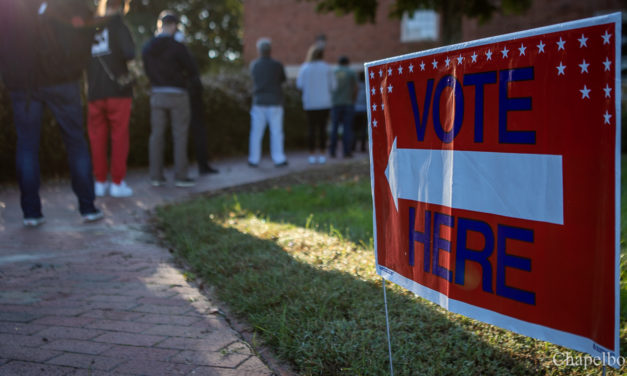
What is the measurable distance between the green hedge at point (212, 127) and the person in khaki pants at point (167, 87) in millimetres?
1661

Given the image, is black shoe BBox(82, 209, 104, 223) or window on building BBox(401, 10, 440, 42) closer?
black shoe BBox(82, 209, 104, 223)

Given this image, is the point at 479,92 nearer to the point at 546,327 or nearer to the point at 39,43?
the point at 546,327

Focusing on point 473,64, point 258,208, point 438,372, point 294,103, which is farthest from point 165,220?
point 294,103

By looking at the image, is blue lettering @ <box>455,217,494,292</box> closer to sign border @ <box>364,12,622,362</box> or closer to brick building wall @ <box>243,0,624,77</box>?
sign border @ <box>364,12,622,362</box>

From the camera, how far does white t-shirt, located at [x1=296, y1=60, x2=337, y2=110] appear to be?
9.48 metres

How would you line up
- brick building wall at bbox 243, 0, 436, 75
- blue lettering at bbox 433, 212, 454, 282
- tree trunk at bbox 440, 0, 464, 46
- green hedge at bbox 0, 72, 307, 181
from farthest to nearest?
brick building wall at bbox 243, 0, 436, 75, tree trunk at bbox 440, 0, 464, 46, green hedge at bbox 0, 72, 307, 181, blue lettering at bbox 433, 212, 454, 282

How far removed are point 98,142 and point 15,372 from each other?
164 inches

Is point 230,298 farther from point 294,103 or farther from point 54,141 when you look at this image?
point 294,103

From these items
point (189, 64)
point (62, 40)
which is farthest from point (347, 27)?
point (62, 40)

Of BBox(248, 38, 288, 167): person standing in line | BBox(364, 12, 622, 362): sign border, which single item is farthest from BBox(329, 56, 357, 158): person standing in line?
BBox(364, 12, 622, 362): sign border

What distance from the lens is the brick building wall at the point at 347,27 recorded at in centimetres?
1759

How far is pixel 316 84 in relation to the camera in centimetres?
948

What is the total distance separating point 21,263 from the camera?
374 centimetres

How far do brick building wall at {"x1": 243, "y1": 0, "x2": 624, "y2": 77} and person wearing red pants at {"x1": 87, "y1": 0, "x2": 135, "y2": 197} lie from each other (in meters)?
12.6
